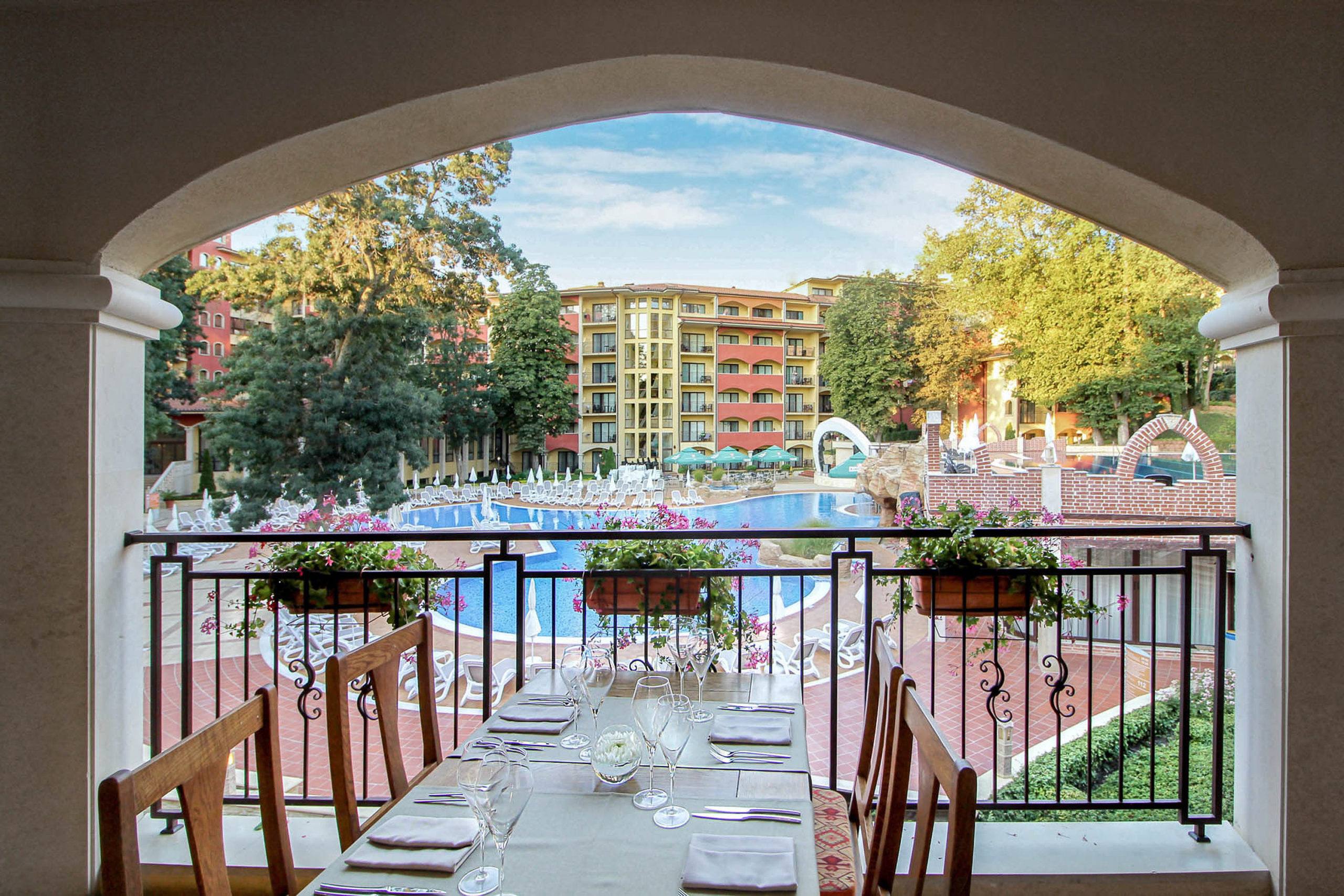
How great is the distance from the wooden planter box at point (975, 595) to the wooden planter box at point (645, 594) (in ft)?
2.41

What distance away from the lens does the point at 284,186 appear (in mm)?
2328

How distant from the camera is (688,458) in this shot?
80.5 ft

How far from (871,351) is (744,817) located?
2297cm

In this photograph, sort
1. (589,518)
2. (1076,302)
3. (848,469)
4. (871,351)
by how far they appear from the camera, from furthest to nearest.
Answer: (871,351), (848,469), (589,518), (1076,302)

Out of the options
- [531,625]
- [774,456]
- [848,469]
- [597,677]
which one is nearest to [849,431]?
[848,469]

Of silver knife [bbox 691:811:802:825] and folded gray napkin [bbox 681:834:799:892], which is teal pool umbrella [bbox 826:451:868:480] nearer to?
silver knife [bbox 691:811:802:825]

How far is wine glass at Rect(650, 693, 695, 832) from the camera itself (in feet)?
4.09

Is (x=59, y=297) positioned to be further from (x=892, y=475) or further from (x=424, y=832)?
(x=892, y=475)

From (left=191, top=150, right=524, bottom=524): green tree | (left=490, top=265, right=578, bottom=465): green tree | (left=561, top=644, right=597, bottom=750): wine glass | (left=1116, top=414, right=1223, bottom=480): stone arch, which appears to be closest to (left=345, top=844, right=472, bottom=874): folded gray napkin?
(left=561, top=644, right=597, bottom=750): wine glass

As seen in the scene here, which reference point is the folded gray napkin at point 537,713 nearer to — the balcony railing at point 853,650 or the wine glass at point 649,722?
the wine glass at point 649,722

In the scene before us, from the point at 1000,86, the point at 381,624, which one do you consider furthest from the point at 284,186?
the point at 381,624

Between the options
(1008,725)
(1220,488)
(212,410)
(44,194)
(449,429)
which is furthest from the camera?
(449,429)

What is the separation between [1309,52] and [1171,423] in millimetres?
8457

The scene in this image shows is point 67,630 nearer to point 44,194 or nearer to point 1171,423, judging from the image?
point 44,194
